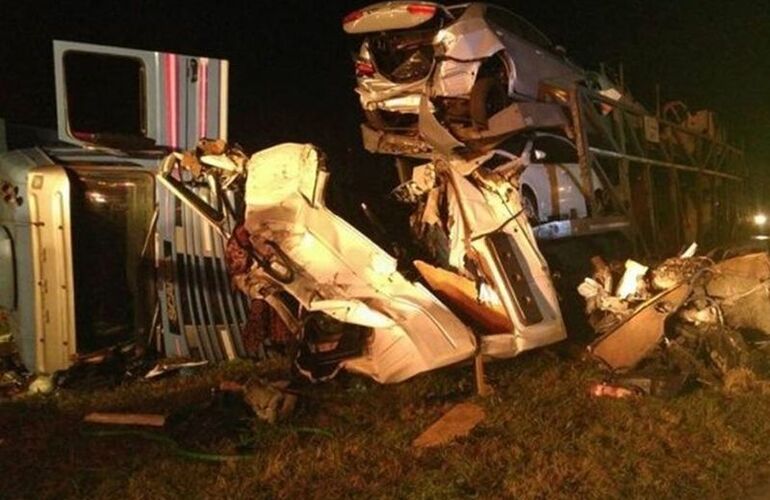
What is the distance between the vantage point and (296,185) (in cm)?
571

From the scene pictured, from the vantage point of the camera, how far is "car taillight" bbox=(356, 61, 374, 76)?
7.79 m

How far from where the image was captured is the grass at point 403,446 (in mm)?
4133

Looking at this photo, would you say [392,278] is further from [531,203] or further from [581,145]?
[581,145]

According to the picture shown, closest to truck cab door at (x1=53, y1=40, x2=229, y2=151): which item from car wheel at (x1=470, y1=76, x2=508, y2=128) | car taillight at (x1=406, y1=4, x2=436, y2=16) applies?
car taillight at (x1=406, y1=4, x2=436, y2=16)

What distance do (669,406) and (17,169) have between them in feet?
18.9

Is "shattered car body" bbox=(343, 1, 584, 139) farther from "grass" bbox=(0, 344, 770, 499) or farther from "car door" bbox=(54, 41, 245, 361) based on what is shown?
"grass" bbox=(0, 344, 770, 499)

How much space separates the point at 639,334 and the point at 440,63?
323 cm

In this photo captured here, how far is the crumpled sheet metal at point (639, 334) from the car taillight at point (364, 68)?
12.1 feet

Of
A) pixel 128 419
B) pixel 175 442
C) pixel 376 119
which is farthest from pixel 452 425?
pixel 376 119

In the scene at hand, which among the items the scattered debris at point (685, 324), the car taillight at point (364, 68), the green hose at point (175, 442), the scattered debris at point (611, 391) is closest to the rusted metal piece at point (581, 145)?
the scattered debris at point (685, 324)

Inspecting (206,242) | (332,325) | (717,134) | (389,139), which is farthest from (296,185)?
(717,134)

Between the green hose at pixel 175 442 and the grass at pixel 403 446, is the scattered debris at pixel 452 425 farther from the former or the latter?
the green hose at pixel 175 442

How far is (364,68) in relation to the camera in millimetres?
7852

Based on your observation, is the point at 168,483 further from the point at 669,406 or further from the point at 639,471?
the point at 669,406
